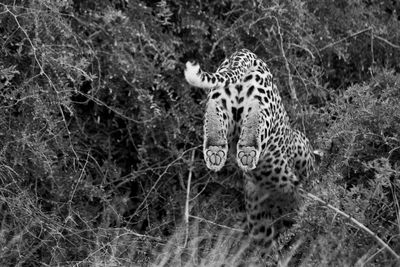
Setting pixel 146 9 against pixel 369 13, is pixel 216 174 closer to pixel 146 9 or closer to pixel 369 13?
pixel 146 9

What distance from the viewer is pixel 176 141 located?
25.9 feet

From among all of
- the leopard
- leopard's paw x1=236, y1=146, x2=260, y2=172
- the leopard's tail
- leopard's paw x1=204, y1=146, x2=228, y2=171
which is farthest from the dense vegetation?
the leopard's tail

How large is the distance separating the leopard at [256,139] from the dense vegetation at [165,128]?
21 centimetres

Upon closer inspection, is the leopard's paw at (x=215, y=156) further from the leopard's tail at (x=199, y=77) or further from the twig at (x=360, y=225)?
the twig at (x=360, y=225)

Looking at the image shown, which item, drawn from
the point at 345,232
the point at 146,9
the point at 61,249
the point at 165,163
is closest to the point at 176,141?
the point at 165,163

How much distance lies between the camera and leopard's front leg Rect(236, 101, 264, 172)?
5.89 m

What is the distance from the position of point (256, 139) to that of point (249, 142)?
1.9 inches

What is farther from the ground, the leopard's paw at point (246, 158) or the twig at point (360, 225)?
the leopard's paw at point (246, 158)

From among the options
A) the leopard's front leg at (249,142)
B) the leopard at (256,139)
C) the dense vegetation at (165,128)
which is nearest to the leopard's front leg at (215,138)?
the leopard at (256,139)

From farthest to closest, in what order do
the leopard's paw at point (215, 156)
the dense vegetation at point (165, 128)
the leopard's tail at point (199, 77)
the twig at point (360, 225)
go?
the dense vegetation at point (165, 128) < the leopard's paw at point (215, 156) < the leopard's tail at point (199, 77) < the twig at point (360, 225)

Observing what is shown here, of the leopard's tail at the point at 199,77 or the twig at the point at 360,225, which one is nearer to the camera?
the twig at the point at 360,225

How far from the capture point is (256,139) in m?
5.95

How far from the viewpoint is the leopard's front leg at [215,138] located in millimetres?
5781

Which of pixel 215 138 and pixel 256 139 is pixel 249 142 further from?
pixel 215 138
